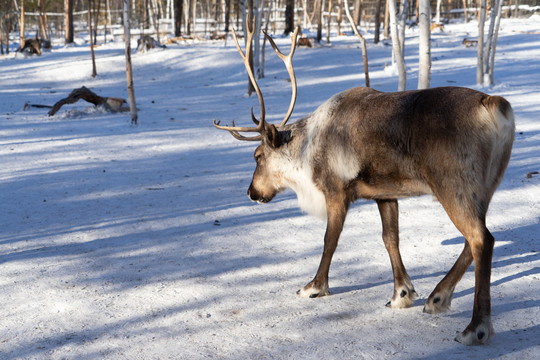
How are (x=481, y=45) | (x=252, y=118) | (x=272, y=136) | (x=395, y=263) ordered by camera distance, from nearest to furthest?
1. (x=395, y=263)
2. (x=272, y=136)
3. (x=252, y=118)
4. (x=481, y=45)

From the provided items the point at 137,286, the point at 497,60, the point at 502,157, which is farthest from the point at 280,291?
the point at 497,60

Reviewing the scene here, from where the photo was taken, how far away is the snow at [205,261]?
3.56m

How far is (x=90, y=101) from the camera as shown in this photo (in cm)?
1460

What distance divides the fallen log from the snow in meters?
2.60

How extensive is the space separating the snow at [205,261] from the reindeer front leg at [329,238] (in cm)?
9

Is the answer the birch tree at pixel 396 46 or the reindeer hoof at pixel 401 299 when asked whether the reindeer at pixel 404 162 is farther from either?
the birch tree at pixel 396 46

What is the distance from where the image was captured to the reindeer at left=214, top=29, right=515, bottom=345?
3.43m

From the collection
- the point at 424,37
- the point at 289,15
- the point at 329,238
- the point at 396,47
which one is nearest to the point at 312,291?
the point at 329,238

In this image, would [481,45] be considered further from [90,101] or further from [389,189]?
[389,189]

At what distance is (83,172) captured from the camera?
861 cm

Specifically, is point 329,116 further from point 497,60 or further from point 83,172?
point 497,60

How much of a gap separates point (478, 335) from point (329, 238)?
124cm

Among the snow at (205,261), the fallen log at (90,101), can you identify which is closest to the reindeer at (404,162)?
the snow at (205,261)

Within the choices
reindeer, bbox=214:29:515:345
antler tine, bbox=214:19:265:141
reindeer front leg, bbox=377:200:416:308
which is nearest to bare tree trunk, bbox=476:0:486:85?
antler tine, bbox=214:19:265:141
